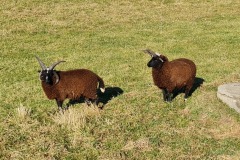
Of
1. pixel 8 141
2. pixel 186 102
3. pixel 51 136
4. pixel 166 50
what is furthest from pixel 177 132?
pixel 166 50

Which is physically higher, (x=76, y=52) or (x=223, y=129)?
(x=223, y=129)

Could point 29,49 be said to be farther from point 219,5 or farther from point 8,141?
point 219,5

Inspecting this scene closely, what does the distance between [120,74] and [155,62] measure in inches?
193

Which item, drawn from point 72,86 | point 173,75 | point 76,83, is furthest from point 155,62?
point 72,86

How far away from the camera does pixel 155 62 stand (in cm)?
1418

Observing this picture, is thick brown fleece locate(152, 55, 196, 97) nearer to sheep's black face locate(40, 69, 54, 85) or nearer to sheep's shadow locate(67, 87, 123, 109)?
sheep's shadow locate(67, 87, 123, 109)

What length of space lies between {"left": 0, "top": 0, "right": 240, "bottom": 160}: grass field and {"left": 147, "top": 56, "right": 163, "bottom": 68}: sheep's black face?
133cm

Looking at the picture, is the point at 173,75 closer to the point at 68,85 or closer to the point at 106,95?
the point at 106,95

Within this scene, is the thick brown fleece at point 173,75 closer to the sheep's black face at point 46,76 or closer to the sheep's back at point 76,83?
the sheep's back at point 76,83

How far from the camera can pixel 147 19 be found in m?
32.9

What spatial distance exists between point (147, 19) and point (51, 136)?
22.7 m

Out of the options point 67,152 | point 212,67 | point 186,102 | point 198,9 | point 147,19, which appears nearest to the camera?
point 67,152

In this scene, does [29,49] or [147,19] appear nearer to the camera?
[29,49]

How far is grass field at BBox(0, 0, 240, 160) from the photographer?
438 inches
